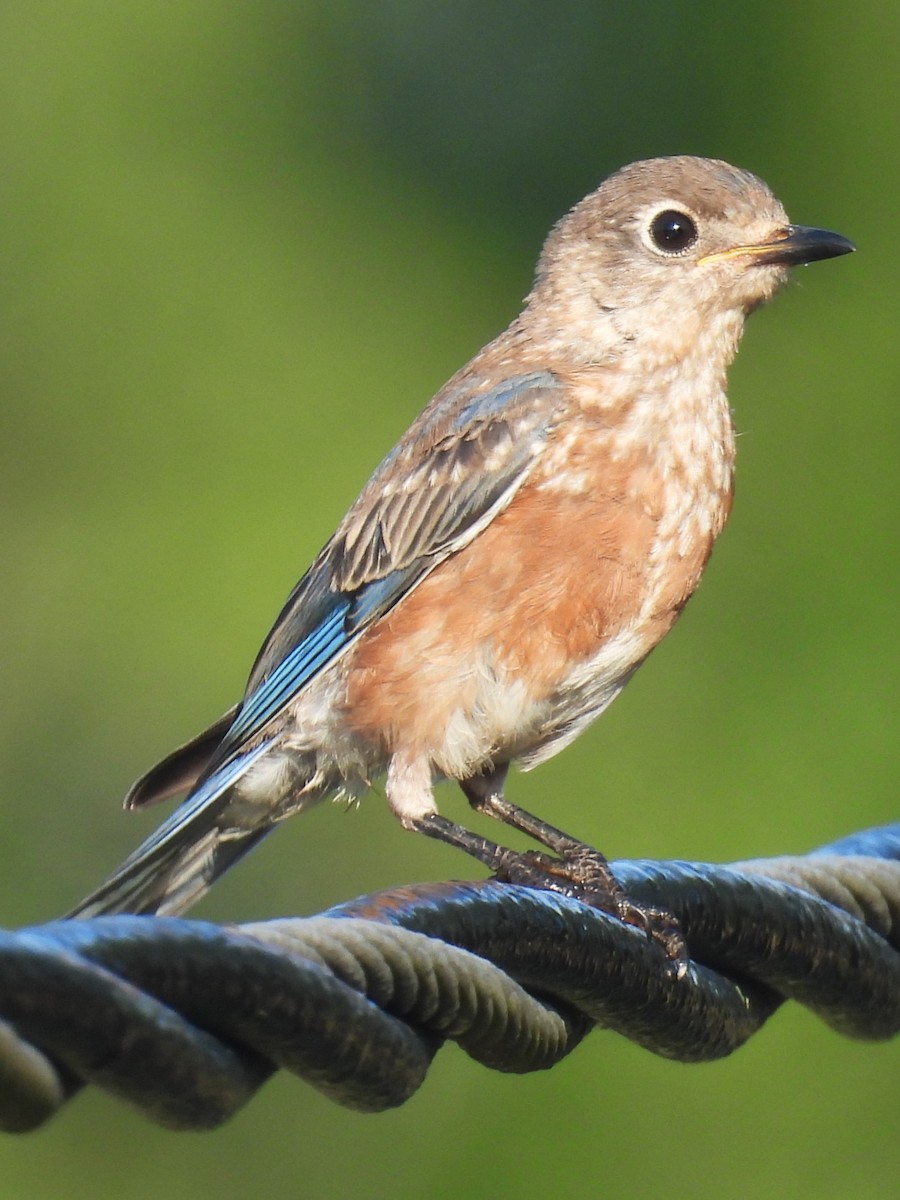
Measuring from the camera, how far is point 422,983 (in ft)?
6.64

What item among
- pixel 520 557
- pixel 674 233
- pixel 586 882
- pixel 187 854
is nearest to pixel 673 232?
pixel 674 233

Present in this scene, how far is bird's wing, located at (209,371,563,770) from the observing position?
4.20 metres

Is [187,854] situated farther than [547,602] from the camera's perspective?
Yes

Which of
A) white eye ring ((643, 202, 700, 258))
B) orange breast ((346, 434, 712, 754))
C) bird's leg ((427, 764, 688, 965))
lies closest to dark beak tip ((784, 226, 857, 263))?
white eye ring ((643, 202, 700, 258))

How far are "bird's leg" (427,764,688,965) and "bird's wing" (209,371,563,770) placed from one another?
534 millimetres

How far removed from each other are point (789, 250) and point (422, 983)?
3.04 m

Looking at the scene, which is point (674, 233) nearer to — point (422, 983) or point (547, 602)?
point (547, 602)

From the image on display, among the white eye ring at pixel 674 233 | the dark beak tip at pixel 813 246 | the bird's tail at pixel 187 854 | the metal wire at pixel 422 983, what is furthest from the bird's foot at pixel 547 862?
the dark beak tip at pixel 813 246

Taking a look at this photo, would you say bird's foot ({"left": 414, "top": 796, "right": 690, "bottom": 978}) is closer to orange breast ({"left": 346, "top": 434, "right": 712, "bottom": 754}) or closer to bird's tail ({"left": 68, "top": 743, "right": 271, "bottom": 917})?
orange breast ({"left": 346, "top": 434, "right": 712, "bottom": 754})

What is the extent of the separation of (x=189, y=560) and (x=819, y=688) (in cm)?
218

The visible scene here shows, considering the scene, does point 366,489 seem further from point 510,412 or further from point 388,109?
point 388,109

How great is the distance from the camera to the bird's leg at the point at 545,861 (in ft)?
9.81

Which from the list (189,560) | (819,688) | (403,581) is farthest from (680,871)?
(189,560)

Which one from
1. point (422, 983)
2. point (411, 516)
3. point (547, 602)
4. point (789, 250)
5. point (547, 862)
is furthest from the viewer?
point (789, 250)
